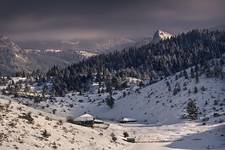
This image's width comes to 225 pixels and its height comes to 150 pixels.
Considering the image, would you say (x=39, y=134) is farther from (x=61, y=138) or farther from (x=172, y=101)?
(x=172, y=101)

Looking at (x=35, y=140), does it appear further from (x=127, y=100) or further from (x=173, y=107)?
(x=127, y=100)

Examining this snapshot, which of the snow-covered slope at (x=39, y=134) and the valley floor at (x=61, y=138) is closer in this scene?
the snow-covered slope at (x=39, y=134)

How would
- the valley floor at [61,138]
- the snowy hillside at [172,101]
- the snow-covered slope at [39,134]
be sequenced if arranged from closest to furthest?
the snow-covered slope at [39,134] < the valley floor at [61,138] < the snowy hillside at [172,101]

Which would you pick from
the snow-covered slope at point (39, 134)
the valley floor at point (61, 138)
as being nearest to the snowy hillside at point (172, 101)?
the valley floor at point (61, 138)

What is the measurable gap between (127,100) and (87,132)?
427ft

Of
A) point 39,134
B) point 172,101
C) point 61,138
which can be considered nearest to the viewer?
point 39,134

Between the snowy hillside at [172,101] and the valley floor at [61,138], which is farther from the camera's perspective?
the snowy hillside at [172,101]

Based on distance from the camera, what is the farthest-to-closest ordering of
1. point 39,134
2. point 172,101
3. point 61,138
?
1. point 172,101
2. point 61,138
3. point 39,134

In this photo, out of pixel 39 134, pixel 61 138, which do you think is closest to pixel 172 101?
pixel 61 138

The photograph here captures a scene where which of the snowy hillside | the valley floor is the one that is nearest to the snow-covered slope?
the valley floor

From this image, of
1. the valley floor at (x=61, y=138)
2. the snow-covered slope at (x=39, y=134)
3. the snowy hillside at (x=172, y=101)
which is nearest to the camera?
the snow-covered slope at (x=39, y=134)

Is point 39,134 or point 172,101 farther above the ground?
point 172,101

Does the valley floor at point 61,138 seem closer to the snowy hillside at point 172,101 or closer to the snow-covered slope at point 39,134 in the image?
the snow-covered slope at point 39,134

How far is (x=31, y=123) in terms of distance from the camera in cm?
5972
